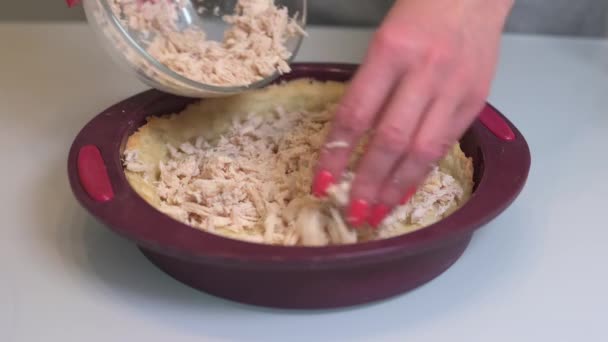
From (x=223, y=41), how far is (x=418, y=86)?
290 mm

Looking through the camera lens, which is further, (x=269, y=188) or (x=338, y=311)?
(x=269, y=188)

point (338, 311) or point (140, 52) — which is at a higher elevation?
point (140, 52)

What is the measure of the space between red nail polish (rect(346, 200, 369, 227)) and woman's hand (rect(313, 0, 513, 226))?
0.02 metres

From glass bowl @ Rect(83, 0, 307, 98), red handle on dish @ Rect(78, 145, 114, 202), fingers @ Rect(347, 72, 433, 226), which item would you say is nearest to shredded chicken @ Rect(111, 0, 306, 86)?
glass bowl @ Rect(83, 0, 307, 98)

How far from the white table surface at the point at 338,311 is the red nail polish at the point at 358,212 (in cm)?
8

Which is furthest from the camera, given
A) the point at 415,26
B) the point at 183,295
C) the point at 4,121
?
the point at 4,121

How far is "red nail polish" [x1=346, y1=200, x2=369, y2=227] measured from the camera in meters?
0.58

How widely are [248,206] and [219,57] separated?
15cm

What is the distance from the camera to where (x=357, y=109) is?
552 mm

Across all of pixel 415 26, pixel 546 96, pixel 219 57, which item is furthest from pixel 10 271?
pixel 546 96

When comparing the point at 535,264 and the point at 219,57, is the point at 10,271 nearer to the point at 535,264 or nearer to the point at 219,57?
the point at 219,57

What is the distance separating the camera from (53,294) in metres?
0.64

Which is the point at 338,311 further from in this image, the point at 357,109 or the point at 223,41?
the point at 223,41

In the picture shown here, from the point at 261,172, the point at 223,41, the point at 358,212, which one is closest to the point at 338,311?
the point at 358,212
